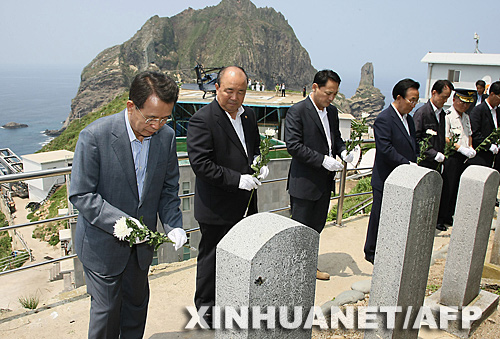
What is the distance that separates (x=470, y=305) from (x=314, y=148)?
1.96 meters

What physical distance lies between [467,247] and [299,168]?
1616 millimetres

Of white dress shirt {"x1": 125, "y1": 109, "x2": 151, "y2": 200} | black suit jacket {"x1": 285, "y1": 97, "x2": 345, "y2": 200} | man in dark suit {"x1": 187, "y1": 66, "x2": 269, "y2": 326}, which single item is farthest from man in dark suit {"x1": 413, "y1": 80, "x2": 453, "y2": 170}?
white dress shirt {"x1": 125, "y1": 109, "x2": 151, "y2": 200}

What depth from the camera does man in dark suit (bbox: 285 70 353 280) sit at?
3.74m

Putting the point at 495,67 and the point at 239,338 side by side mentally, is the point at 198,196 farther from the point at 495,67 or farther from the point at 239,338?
the point at 495,67

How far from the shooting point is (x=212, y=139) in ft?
9.94

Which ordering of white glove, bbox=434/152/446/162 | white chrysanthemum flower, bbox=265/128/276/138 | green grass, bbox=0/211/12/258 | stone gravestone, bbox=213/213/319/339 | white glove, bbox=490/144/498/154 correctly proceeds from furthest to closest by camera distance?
green grass, bbox=0/211/12/258
white glove, bbox=490/144/498/154
white glove, bbox=434/152/446/162
white chrysanthemum flower, bbox=265/128/276/138
stone gravestone, bbox=213/213/319/339

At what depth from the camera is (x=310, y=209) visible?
4.00m

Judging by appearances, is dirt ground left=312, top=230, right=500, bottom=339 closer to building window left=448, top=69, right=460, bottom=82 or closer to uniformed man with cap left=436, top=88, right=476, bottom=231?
uniformed man with cap left=436, top=88, right=476, bottom=231

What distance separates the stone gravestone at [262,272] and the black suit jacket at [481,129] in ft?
16.5

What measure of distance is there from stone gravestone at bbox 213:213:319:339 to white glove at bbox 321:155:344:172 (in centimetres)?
192

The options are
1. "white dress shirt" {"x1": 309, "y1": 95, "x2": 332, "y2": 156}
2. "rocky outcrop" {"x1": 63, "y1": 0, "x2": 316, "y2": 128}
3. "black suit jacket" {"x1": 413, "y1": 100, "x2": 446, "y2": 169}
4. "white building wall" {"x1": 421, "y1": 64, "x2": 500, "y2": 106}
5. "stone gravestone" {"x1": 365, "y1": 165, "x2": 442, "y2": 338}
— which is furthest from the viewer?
"rocky outcrop" {"x1": 63, "y1": 0, "x2": 316, "y2": 128}

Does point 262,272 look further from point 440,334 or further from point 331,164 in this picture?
point 440,334

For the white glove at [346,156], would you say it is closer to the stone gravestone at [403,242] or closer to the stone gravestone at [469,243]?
the stone gravestone at [469,243]

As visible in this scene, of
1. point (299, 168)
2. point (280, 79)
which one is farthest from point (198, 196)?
point (280, 79)
